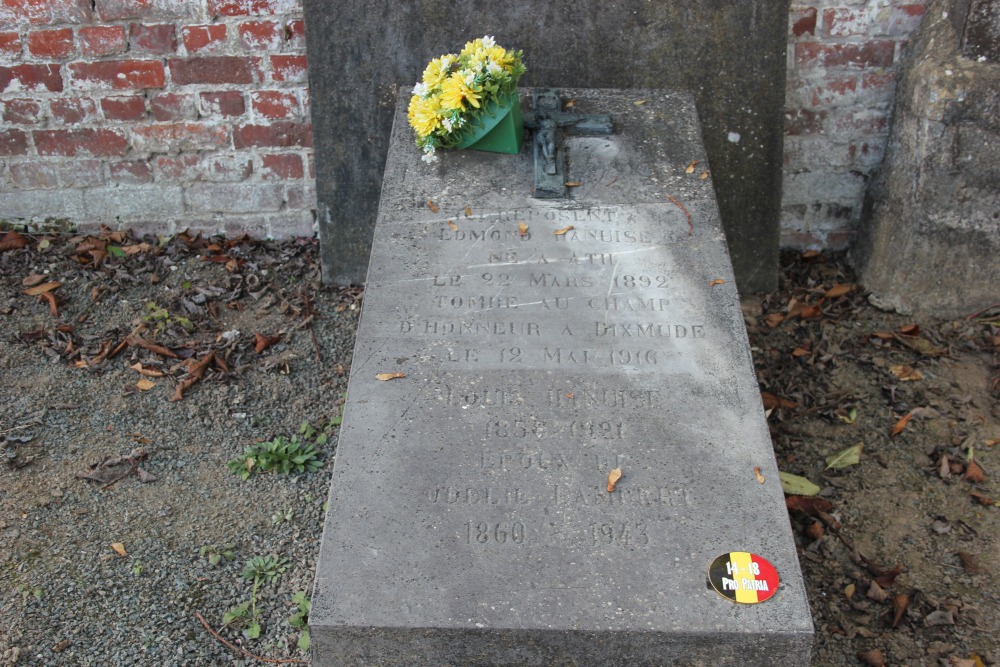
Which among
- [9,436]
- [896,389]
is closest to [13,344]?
[9,436]

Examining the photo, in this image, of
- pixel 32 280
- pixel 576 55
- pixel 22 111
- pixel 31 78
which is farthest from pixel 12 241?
pixel 576 55

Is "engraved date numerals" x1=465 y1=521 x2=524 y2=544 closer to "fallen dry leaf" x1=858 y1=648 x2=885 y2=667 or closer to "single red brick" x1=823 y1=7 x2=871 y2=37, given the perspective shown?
"fallen dry leaf" x1=858 y1=648 x2=885 y2=667

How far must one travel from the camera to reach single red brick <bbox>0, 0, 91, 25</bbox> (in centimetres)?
333

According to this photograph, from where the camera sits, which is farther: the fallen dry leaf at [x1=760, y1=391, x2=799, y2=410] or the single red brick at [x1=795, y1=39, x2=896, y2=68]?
the single red brick at [x1=795, y1=39, x2=896, y2=68]

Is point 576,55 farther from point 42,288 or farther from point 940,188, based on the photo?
point 42,288

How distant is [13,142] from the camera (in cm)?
354

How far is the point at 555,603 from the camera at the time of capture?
5.68ft

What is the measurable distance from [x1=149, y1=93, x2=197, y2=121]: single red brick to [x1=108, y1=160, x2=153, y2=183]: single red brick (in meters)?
0.20

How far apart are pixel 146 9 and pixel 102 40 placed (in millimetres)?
199

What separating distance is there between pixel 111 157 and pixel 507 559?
2.56 meters

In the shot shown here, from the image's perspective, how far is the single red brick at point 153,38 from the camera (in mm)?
3361

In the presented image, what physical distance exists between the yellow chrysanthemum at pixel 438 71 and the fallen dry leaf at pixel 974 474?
1.87 metres

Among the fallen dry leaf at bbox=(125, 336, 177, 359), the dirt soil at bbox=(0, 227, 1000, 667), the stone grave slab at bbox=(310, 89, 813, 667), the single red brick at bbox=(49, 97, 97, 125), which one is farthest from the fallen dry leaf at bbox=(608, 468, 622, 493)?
the single red brick at bbox=(49, 97, 97, 125)

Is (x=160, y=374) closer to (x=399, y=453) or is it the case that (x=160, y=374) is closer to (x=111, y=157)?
(x=111, y=157)
